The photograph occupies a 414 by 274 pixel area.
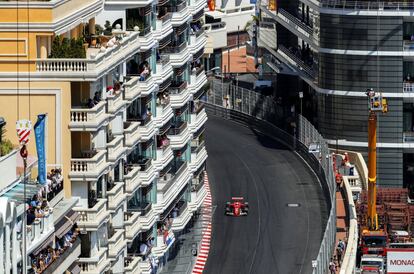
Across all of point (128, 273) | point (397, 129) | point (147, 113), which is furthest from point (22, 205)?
point (397, 129)

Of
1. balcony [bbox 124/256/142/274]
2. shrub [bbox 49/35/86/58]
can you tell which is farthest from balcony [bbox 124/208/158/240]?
shrub [bbox 49/35/86/58]

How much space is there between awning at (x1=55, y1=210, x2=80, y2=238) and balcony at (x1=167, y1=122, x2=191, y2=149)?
39658 millimetres

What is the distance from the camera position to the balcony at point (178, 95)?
498 feet

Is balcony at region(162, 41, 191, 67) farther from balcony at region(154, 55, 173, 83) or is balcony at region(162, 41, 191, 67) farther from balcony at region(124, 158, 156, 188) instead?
balcony at region(124, 158, 156, 188)

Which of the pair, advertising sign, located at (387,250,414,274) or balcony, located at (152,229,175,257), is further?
advertising sign, located at (387,250,414,274)

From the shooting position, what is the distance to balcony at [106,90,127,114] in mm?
119500

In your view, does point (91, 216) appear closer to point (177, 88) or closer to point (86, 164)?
point (86, 164)

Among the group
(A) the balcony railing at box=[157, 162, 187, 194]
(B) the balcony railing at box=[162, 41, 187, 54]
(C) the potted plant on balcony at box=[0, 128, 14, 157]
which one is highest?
(C) the potted plant on balcony at box=[0, 128, 14, 157]

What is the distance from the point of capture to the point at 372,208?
164m

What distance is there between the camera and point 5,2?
11100 cm

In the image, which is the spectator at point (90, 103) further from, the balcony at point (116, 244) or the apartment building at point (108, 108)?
the balcony at point (116, 244)

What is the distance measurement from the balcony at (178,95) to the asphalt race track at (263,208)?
11088 mm

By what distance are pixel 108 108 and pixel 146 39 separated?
2126cm

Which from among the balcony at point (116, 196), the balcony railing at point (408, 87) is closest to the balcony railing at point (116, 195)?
the balcony at point (116, 196)
